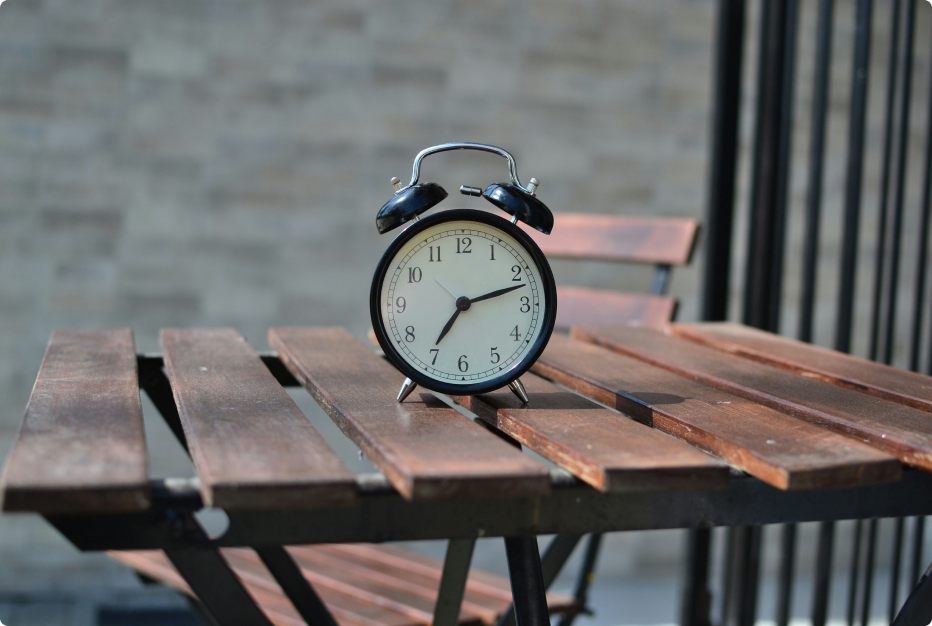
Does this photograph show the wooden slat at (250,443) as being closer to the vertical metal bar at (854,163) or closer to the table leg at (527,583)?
the table leg at (527,583)

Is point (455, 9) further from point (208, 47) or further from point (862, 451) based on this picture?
point (862, 451)

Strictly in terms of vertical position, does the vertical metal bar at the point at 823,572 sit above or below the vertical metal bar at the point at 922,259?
below

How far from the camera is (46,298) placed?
288cm

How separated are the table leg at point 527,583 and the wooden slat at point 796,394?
370mm

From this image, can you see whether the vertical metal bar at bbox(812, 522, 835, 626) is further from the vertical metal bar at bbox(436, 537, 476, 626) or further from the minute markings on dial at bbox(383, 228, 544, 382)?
the minute markings on dial at bbox(383, 228, 544, 382)

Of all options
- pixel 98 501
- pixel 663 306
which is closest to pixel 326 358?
pixel 98 501

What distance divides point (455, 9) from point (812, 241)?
1684 millimetres

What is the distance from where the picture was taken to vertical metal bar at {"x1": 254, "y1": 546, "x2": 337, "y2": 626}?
1098mm

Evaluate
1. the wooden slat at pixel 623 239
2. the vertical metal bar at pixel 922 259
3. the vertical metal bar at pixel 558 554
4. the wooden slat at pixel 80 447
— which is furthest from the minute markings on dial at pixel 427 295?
the vertical metal bar at pixel 922 259

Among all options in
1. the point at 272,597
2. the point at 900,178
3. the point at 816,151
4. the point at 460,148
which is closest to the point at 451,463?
the point at 460,148

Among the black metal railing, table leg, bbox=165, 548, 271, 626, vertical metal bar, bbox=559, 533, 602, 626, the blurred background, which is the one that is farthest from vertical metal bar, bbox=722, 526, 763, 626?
table leg, bbox=165, 548, 271, 626

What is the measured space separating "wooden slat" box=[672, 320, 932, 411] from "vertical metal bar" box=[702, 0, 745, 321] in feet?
1.28

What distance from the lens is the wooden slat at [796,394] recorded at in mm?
923

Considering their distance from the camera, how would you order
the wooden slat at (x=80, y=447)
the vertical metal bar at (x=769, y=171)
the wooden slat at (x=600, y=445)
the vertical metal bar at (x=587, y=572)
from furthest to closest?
1. the vertical metal bar at (x=769, y=171)
2. the vertical metal bar at (x=587, y=572)
3. the wooden slat at (x=600, y=445)
4. the wooden slat at (x=80, y=447)
